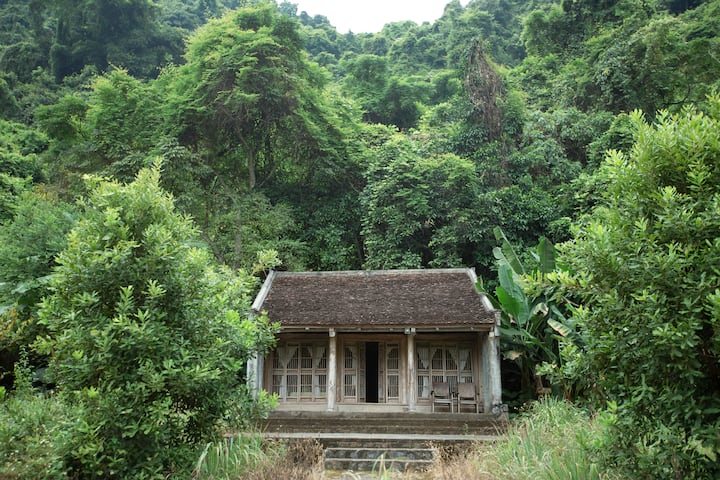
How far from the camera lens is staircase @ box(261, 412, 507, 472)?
884 centimetres

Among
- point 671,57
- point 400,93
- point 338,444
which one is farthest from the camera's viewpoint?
point 400,93

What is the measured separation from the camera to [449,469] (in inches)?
259

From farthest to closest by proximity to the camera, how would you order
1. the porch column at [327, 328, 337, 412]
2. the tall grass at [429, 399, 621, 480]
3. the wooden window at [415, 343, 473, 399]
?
the wooden window at [415, 343, 473, 399], the porch column at [327, 328, 337, 412], the tall grass at [429, 399, 621, 480]

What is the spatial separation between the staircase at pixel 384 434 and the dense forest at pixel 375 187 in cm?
230

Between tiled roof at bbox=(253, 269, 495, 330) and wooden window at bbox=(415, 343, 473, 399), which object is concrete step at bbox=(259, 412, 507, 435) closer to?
wooden window at bbox=(415, 343, 473, 399)

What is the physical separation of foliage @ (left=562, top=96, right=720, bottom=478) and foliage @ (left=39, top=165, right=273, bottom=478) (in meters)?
3.93

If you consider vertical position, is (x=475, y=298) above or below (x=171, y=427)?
above

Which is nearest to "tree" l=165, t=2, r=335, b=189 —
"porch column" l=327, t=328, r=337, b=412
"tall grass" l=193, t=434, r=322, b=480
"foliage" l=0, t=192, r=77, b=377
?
"foliage" l=0, t=192, r=77, b=377

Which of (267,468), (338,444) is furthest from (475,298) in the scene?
(267,468)

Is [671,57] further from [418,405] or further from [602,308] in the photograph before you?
[602,308]

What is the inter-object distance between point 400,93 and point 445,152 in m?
7.85

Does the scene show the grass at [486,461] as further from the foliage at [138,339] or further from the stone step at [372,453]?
the stone step at [372,453]

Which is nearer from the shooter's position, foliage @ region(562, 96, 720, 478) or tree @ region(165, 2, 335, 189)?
foliage @ region(562, 96, 720, 478)

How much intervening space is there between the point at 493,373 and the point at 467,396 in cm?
132
